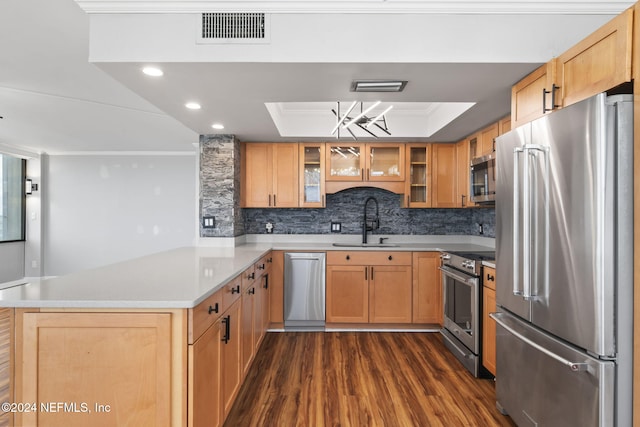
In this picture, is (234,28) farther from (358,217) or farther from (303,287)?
(358,217)

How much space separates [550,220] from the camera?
1617 mm

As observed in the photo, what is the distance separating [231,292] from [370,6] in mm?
1825

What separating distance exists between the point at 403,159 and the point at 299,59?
240cm

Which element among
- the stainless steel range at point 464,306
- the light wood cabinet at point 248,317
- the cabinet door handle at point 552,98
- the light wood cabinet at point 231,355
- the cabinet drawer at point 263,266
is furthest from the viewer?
the cabinet drawer at point 263,266

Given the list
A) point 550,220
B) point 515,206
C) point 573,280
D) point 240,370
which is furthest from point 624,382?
point 240,370

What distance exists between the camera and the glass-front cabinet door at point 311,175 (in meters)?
4.04

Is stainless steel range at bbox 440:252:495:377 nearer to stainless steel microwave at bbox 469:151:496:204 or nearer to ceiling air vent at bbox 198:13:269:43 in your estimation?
stainless steel microwave at bbox 469:151:496:204


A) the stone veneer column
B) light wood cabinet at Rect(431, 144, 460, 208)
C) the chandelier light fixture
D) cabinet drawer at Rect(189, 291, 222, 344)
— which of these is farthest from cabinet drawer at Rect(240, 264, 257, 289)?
light wood cabinet at Rect(431, 144, 460, 208)

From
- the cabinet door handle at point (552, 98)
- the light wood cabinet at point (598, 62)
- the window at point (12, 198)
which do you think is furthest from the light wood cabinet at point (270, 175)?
the window at point (12, 198)

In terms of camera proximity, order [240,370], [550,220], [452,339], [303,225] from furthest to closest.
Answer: [303,225] < [452,339] < [240,370] < [550,220]

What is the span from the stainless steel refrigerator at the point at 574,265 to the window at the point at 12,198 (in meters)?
7.26

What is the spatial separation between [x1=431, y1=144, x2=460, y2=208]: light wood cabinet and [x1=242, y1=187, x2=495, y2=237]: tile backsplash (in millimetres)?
354

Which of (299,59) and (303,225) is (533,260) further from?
(303,225)

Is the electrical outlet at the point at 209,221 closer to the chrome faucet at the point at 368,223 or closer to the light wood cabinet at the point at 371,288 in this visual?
the light wood cabinet at the point at 371,288
